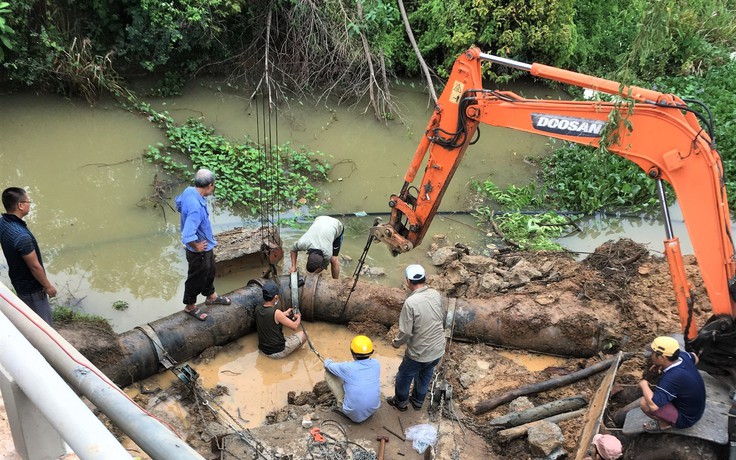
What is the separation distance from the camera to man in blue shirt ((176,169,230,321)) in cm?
607

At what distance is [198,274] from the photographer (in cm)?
650

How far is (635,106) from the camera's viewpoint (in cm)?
521

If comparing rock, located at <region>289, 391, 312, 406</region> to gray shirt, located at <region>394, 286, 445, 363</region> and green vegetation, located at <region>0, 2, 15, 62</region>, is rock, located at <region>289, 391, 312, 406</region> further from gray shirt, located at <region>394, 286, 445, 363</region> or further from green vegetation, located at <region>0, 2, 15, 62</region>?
green vegetation, located at <region>0, 2, 15, 62</region>

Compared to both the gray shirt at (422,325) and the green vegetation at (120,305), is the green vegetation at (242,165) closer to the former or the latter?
the green vegetation at (120,305)

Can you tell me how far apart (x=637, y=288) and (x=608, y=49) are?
9713 mm

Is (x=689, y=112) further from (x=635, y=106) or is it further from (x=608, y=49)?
(x=608, y=49)

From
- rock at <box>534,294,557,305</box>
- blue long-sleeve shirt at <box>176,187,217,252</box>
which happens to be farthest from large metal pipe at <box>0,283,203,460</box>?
rock at <box>534,294,557,305</box>

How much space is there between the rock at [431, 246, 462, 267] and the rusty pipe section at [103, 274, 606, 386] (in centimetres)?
128

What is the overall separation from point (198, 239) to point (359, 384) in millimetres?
2299

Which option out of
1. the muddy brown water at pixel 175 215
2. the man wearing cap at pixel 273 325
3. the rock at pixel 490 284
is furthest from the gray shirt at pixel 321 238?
the rock at pixel 490 284

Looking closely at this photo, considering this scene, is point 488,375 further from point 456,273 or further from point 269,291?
point 269,291

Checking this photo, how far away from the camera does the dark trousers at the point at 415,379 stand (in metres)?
5.69

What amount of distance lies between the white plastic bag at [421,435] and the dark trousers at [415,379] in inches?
11.5

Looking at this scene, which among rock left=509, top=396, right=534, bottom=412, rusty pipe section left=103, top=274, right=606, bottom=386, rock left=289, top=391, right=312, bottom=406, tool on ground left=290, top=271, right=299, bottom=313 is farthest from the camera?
tool on ground left=290, top=271, right=299, bottom=313
